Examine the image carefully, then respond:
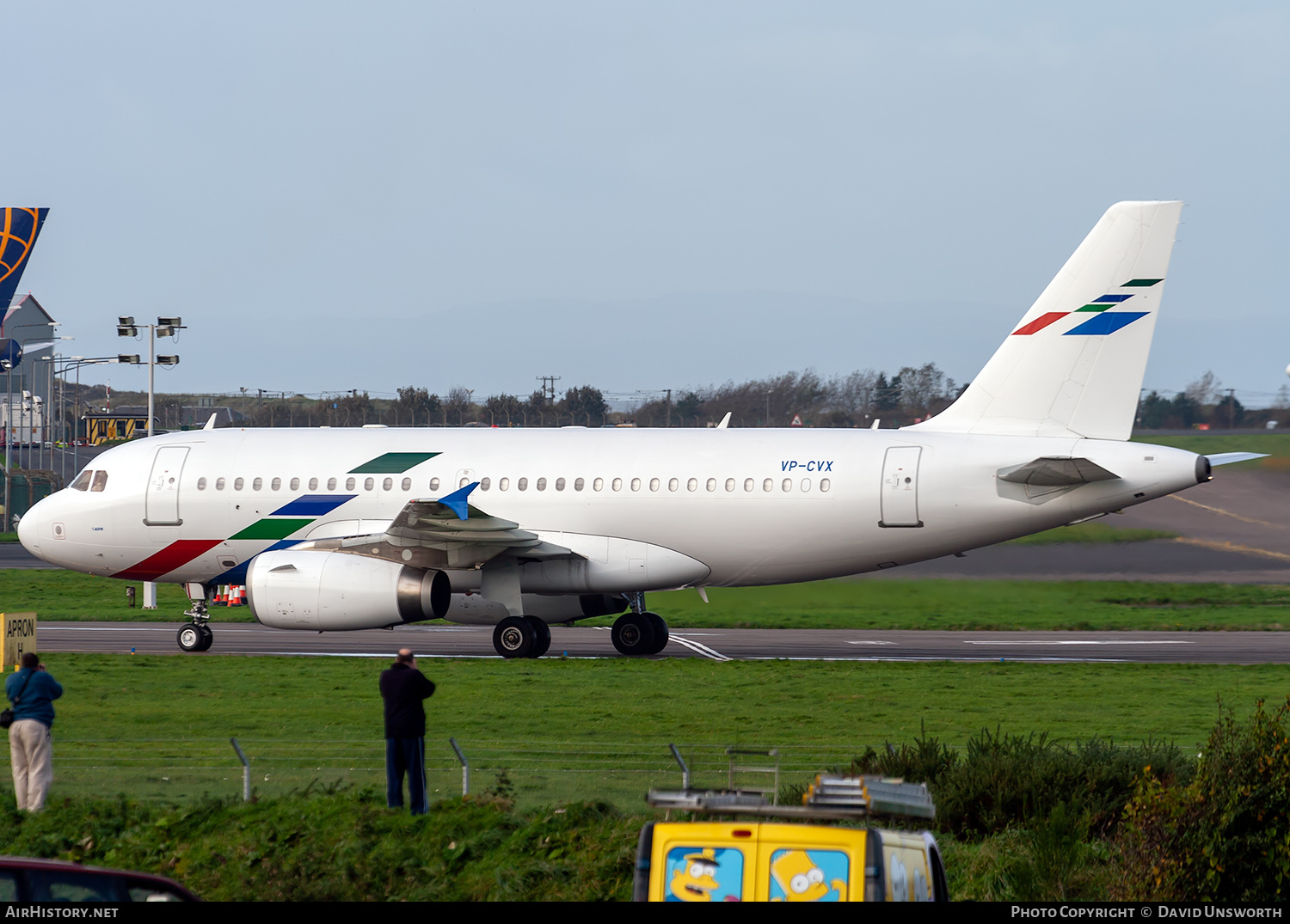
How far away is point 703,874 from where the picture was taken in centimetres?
831

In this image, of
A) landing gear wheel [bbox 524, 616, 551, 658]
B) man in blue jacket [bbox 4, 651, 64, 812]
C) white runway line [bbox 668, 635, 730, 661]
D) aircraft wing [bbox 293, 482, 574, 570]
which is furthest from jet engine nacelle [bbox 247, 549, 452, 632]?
man in blue jacket [bbox 4, 651, 64, 812]

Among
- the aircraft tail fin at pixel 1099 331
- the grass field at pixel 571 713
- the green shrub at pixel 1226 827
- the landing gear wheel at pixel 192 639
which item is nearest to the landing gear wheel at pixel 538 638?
the grass field at pixel 571 713

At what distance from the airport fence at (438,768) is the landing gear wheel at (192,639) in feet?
40.3

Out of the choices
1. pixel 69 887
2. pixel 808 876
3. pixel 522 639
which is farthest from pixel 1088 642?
pixel 69 887

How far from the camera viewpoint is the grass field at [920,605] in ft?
107

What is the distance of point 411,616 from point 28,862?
20.2 metres

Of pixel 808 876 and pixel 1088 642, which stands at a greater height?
pixel 808 876

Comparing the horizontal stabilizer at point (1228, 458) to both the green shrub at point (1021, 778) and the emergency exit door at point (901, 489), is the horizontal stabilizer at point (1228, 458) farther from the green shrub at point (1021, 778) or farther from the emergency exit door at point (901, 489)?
the green shrub at point (1021, 778)

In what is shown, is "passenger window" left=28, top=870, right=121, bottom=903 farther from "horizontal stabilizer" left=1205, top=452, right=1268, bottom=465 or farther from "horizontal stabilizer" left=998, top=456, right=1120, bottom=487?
"horizontal stabilizer" left=1205, top=452, right=1268, bottom=465

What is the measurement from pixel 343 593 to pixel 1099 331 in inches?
607

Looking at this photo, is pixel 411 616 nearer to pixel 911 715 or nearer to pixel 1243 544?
pixel 911 715

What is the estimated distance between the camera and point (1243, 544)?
4016 cm

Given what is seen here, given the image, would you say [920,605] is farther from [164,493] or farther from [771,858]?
[771,858]

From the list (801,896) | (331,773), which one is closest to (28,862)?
(801,896)
